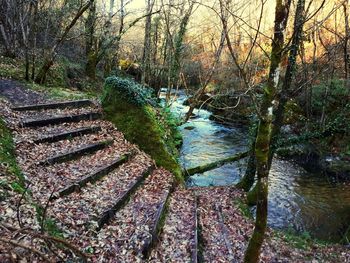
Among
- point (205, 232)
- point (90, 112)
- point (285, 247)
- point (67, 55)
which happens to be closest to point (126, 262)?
point (205, 232)

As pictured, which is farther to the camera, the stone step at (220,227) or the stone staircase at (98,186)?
the stone step at (220,227)

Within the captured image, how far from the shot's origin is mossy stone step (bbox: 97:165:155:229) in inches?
205

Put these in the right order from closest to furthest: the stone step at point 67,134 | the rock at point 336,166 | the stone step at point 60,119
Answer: the stone step at point 67,134, the stone step at point 60,119, the rock at point 336,166

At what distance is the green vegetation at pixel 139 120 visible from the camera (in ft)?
30.0

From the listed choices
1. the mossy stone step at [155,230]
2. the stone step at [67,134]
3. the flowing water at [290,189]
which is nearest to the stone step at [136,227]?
the mossy stone step at [155,230]

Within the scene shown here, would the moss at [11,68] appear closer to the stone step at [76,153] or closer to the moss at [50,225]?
the stone step at [76,153]

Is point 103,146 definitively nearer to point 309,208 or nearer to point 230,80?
point 309,208

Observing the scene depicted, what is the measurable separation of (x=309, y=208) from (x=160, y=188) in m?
5.19

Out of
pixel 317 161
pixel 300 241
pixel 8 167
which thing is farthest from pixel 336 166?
pixel 8 167

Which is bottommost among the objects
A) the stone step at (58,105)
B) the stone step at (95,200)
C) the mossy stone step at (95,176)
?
the stone step at (95,200)

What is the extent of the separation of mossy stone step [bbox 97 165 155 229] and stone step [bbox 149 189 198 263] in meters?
0.81

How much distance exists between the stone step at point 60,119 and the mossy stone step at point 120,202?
2.42 meters

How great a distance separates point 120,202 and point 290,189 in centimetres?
734

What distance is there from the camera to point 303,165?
45.0ft
